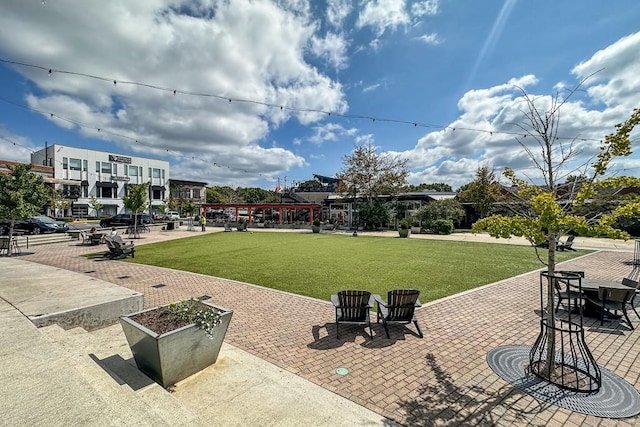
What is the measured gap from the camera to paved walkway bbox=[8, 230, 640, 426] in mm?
3221

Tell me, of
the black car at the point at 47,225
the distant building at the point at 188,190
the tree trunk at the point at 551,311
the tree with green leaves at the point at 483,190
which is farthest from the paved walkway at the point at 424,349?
the distant building at the point at 188,190

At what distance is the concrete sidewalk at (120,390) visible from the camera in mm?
2389

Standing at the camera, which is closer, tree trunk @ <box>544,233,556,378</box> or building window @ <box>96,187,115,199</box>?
tree trunk @ <box>544,233,556,378</box>

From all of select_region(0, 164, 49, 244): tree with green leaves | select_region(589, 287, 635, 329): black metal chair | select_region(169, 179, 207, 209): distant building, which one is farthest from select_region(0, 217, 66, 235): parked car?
select_region(169, 179, 207, 209): distant building

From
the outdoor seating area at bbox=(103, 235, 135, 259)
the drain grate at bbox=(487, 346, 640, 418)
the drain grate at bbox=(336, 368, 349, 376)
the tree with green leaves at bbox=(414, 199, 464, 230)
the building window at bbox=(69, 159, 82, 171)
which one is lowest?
the drain grate at bbox=(487, 346, 640, 418)

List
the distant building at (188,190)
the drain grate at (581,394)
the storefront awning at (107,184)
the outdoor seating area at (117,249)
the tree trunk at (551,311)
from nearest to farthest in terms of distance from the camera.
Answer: the drain grate at (581,394) < the tree trunk at (551,311) < the outdoor seating area at (117,249) < the storefront awning at (107,184) < the distant building at (188,190)

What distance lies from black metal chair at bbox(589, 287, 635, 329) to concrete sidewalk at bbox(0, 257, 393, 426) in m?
5.46

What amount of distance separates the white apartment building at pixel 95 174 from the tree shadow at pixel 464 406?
45263 millimetres

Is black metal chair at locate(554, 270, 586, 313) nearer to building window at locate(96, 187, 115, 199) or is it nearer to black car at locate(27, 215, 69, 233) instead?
black car at locate(27, 215, 69, 233)

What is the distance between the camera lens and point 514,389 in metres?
3.59

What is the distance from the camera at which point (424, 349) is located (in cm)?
461

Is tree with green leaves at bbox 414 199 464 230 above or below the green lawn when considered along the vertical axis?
above

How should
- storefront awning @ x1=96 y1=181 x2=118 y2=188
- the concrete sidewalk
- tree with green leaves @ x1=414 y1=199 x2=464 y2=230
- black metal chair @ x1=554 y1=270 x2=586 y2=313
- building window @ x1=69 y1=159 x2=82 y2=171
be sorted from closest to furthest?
the concrete sidewalk → black metal chair @ x1=554 y1=270 x2=586 y2=313 → tree with green leaves @ x1=414 y1=199 x2=464 y2=230 → building window @ x1=69 y1=159 x2=82 y2=171 → storefront awning @ x1=96 y1=181 x2=118 y2=188

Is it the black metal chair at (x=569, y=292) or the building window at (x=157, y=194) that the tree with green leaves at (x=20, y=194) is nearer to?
the black metal chair at (x=569, y=292)
